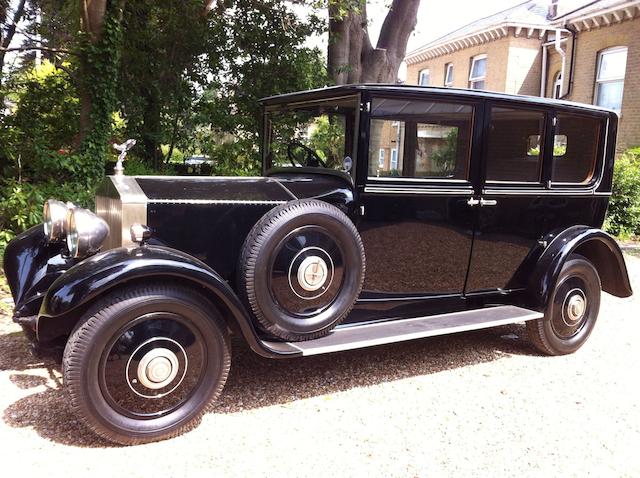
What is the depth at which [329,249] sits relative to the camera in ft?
10.2

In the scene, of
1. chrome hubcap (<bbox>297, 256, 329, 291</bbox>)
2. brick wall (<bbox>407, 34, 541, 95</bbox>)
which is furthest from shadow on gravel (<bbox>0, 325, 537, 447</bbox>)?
brick wall (<bbox>407, 34, 541, 95</bbox>)

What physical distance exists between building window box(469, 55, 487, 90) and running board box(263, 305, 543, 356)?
16125 mm

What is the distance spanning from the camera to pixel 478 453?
2725 mm

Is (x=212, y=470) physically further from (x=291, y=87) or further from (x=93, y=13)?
(x=291, y=87)

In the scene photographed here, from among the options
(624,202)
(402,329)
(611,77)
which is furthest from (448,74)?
(402,329)

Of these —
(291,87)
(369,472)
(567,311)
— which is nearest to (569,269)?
(567,311)

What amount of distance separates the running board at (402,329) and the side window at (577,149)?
1159mm

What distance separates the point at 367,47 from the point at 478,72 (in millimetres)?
10944

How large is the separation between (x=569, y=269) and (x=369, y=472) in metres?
2.46

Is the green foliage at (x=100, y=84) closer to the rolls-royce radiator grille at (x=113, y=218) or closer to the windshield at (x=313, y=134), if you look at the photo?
the windshield at (x=313, y=134)

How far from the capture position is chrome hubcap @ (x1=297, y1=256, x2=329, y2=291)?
3.06 m

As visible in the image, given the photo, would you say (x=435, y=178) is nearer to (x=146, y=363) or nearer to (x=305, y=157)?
(x=305, y=157)

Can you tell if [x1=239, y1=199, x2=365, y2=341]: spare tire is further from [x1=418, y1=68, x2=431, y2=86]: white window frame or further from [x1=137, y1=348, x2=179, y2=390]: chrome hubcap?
[x1=418, y1=68, x2=431, y2=86]: white window frame

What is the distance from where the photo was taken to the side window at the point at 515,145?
3.79 m
